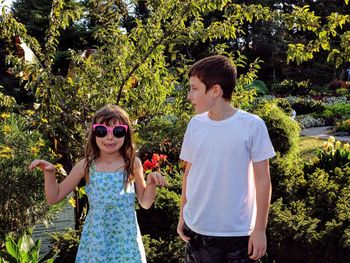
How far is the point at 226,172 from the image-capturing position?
93.4 inches

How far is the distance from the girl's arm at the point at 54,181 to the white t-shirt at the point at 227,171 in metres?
0.70

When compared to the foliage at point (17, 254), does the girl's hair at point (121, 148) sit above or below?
above

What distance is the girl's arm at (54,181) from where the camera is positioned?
8.37ft

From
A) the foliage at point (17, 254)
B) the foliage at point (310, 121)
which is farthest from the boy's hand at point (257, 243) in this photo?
the foliage at point (310, 121)

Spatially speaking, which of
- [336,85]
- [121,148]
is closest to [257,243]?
[121,148]

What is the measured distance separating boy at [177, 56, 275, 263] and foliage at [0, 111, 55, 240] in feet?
5.44

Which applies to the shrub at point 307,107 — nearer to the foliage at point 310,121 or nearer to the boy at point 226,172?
the foliage at point 310,121

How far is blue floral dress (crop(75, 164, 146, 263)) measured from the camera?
2649 millimetres

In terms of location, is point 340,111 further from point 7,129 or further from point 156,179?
point 156,179

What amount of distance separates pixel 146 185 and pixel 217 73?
76 cm

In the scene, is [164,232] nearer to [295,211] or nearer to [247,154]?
[295,211]

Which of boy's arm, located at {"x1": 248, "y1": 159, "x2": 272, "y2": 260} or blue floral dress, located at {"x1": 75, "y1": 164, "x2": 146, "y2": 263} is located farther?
blue floral dress, located at {"x1": 75, "y1": 164, "x2": 146, "y2": 263}

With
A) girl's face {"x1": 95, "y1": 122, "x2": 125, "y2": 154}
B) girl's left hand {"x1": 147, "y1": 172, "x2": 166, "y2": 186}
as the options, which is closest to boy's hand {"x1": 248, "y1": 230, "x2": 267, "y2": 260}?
girl's left hand {"x1": 147, "y1": 172, "x2": 166, "y2": 186}

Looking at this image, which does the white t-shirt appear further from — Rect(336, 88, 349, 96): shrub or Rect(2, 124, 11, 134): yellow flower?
Rect(336, 88, 349, 96): shrub
